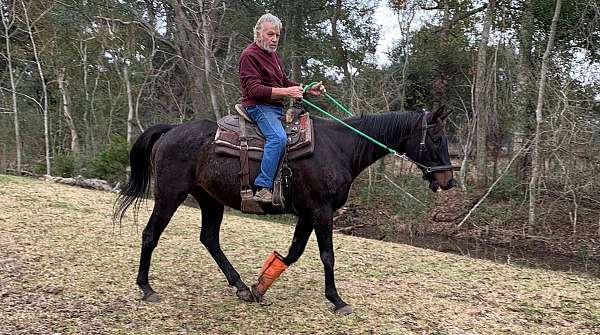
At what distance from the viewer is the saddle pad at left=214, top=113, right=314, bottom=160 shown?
3758 mm

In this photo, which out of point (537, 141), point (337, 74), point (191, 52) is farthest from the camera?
point (337, 74)

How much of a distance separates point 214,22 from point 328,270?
13258 mm

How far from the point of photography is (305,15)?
17.4 metres

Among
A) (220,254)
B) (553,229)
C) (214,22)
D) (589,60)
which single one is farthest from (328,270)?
(214,22)

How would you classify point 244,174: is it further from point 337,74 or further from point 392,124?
point 337,74

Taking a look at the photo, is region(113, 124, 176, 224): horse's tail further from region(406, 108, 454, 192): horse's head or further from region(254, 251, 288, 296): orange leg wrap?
region(406, 108, 454, 192): horse's head

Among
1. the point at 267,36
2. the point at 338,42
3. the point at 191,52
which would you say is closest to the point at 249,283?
the point at 267,36

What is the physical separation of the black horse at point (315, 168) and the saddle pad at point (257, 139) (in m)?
0.06

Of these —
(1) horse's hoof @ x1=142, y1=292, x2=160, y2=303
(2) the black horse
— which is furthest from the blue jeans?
(1) horse's hoof @ x1=142, y1=292, x2=160, y2=303

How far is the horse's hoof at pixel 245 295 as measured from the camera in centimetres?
396

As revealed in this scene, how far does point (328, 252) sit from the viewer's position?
12.5 feet

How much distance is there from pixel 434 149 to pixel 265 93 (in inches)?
52.6

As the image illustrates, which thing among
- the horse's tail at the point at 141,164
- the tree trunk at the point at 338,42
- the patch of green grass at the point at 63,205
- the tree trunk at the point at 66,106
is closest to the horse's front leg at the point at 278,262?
the horse's tail at the point at 141,164

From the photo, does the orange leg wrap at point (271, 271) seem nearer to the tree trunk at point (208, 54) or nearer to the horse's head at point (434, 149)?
the horse's head at point (434, 149)
